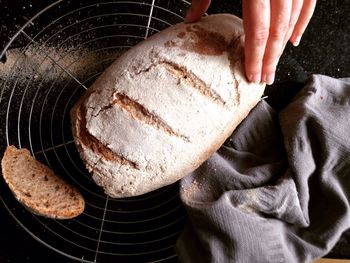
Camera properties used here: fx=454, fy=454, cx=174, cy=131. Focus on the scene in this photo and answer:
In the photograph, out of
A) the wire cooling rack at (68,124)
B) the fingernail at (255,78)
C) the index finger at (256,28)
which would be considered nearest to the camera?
the index finger at (256,28)

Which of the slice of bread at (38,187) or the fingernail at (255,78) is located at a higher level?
the fingernail at (255,78)

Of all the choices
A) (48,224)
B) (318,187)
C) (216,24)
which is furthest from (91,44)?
(318,187)

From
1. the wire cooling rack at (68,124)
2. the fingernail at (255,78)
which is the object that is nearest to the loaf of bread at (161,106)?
the fingernail at (255,78)

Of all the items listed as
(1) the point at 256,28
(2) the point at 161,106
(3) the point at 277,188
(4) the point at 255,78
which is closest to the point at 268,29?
(1) the point at 256,28

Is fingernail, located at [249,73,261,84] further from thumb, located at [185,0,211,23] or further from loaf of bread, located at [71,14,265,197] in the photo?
thumb, located at [185,0,211,23]

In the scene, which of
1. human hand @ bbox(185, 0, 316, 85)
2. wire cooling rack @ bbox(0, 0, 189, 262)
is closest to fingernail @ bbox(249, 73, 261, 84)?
human hand @ bbox(185, 0, 316, 85)

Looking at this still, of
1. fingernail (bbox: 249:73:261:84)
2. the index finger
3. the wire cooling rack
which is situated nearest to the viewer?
the index finger

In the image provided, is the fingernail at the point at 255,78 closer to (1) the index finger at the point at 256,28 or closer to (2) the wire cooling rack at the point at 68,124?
(1) the index finger at the point at 256,28

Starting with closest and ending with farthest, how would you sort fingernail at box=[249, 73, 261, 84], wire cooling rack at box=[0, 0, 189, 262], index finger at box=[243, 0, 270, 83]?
1. index finger at box=[243, 0, 270, 83]
2. fingernail at box=[249, 73, 261, 84]
3. wire cooling rack at box=[0, 0, 189, 262]
